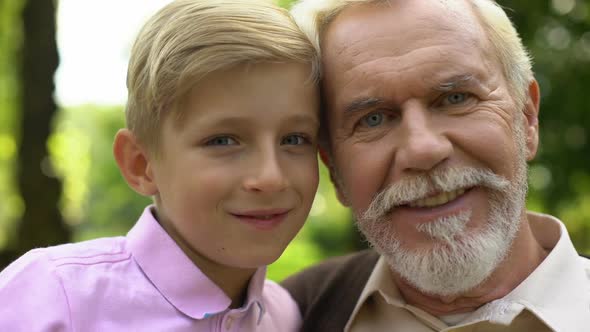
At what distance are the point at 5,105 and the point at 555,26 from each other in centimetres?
1301

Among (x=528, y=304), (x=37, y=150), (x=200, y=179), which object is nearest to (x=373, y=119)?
(x=200, y=179)

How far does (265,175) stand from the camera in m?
2.27

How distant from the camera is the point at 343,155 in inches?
107

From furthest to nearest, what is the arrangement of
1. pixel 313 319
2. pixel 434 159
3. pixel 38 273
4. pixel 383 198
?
pixel 313 319
pixel 383 198
pixel 434 159
pixel 38 273

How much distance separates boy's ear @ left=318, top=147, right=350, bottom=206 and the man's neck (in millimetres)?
421

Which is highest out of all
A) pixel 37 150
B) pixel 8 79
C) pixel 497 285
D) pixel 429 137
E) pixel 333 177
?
pixel 429 137

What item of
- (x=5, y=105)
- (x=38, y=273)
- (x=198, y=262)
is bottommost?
(x=5, y=105)

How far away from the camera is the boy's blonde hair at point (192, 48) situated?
232cm

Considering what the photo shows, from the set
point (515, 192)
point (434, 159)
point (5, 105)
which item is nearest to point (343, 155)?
point (434, 159)

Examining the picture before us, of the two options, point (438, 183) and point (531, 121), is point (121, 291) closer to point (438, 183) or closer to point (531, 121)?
point (438, 183)

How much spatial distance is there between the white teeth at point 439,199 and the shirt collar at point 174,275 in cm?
72

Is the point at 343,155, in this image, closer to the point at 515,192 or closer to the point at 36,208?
the point at 515,192

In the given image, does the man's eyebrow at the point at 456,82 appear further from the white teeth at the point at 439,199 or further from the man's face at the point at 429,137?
the white teeth at the point at 439,199

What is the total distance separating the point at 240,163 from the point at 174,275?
463 mm
